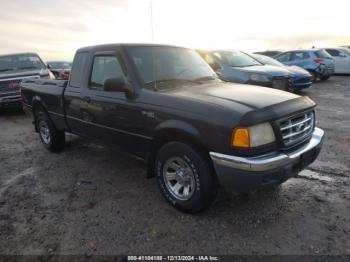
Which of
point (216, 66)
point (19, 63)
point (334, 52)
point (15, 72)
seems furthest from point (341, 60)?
point (15, 72)

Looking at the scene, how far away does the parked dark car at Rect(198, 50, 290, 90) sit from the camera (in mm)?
8781

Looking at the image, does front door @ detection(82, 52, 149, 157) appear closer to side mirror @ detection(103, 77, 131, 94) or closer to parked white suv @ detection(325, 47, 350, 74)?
side mirror @ detection(103, 77, 131, 94)

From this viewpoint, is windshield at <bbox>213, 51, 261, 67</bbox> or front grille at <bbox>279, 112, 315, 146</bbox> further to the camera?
windshield at <bbox>213, 51, 261, 67</bbox>

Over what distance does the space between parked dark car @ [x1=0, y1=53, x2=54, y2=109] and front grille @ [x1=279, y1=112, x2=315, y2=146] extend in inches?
341

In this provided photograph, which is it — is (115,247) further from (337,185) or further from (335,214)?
(337,185)

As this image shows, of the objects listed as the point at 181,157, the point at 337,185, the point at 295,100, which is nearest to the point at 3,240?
the point at 181,157

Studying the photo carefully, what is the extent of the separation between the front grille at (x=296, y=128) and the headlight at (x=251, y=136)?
0.66 ft

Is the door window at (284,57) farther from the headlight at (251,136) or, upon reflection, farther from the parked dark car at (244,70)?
the headlight at (251,136)

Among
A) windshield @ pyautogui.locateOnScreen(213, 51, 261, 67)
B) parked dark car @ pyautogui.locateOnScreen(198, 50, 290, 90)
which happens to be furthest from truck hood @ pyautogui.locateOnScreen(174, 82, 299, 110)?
windshield @ pyautogui.locateOnScreen(213, 51, 261, 67)

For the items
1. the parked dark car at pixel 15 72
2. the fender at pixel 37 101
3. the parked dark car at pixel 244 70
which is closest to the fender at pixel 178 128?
the fender at pixel 37 101

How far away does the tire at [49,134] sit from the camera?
5727mm

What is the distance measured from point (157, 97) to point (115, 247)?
1598 mm

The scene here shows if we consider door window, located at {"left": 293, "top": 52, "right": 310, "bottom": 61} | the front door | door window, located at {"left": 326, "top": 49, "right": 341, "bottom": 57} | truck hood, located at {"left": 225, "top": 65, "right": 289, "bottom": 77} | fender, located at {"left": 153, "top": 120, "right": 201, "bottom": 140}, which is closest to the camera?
fender, located at {"left": 153, "top": 120, "right": 201, "bottom": 140}

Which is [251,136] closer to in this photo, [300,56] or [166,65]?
[166,65]
